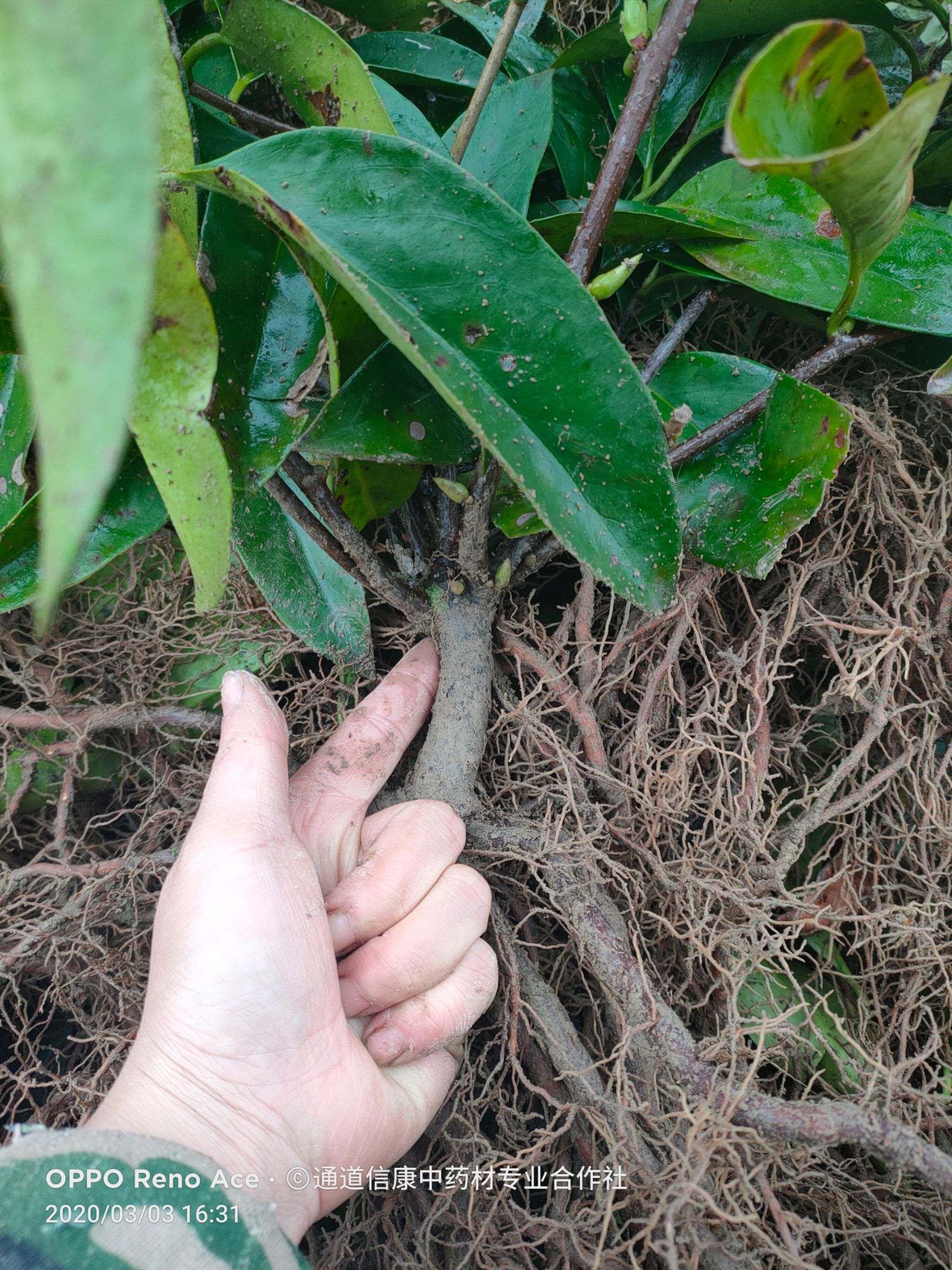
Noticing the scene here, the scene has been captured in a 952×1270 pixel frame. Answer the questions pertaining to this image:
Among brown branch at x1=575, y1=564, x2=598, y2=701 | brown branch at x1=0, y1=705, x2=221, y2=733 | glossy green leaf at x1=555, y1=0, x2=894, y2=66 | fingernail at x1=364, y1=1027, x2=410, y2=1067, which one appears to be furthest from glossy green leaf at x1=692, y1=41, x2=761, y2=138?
fingernail at x1=364, y1=1027, x2=410, y2=1067

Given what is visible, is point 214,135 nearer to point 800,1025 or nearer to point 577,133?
point 577,133

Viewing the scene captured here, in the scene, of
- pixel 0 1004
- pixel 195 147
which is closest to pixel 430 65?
pixel 195 147

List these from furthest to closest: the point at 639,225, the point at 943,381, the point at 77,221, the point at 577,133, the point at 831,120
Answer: the point at 577,133 → the point at 639,225 → the point at 943,381 → the point at 831,120 → the point at 77,221

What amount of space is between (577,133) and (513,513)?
42 centimetres

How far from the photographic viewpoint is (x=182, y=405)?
481mm

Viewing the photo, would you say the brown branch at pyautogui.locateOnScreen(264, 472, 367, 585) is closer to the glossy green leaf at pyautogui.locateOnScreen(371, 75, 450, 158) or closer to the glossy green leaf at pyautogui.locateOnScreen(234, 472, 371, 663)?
the glossy green leaf at pyautogui.locateOnScreen(234, 472, 371, 663)

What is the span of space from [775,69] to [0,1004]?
1.10m

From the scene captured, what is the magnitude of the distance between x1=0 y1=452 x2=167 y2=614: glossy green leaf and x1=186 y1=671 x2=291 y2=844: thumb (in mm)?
160

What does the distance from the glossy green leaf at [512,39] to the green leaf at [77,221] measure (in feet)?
2.17

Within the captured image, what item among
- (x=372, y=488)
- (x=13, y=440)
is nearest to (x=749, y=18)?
(x=372, y=488)

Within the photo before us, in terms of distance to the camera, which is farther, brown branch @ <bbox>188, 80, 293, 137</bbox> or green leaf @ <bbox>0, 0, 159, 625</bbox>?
A: brown branch @ <bbox>188, 80, 293, 137</bbox>

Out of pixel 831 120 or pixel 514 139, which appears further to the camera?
pixel 514 139

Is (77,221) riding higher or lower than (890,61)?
lower

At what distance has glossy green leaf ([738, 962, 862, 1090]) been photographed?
70cm
